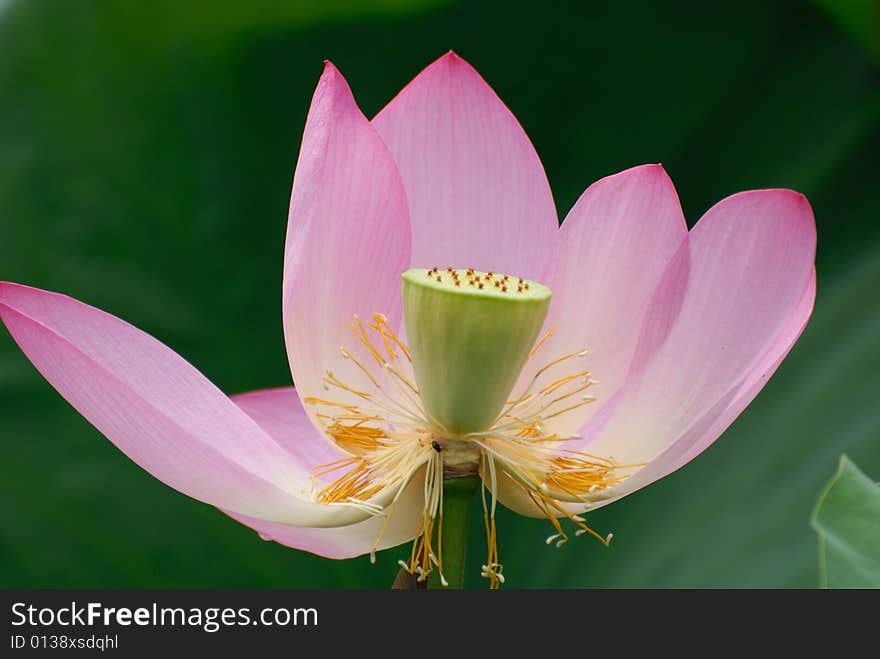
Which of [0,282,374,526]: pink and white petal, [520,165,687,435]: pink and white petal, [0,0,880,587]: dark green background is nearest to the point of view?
[0,282,374,526]: pink and white petal

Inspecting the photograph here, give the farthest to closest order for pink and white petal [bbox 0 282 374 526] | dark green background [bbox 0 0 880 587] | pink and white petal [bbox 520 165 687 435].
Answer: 1. dark green background [bbox 0 0 880 587]
2. pink and white petal [bbox 520 165 687 435]
3. pink and white petal [bbox 0 282 374 526]

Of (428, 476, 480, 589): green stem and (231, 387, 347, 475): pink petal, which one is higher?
(231, 387, 347, 475): pink petal

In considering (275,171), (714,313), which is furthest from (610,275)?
(275,171)

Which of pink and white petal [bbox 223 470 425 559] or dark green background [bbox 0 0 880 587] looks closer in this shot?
pink and white petal [bbox 223 470 425 559]

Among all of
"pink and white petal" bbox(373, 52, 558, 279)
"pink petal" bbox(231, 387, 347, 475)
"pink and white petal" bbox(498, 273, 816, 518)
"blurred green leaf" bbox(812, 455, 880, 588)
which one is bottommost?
"blurred green leaf" bbox(812, 455, 880, 588)

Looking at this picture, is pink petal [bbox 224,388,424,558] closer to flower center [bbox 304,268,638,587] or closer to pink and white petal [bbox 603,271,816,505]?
flower center [bbox 304,268,638,587]

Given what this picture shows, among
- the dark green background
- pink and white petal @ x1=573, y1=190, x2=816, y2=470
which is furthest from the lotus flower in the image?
the dark green background

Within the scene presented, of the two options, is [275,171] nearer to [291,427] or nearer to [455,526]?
[291,427]

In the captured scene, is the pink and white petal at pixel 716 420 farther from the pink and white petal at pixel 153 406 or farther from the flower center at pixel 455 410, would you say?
the pink and white petal at pixel 153 406

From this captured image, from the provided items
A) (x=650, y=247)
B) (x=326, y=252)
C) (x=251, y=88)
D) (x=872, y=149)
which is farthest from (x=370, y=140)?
(x=872, y=149)
